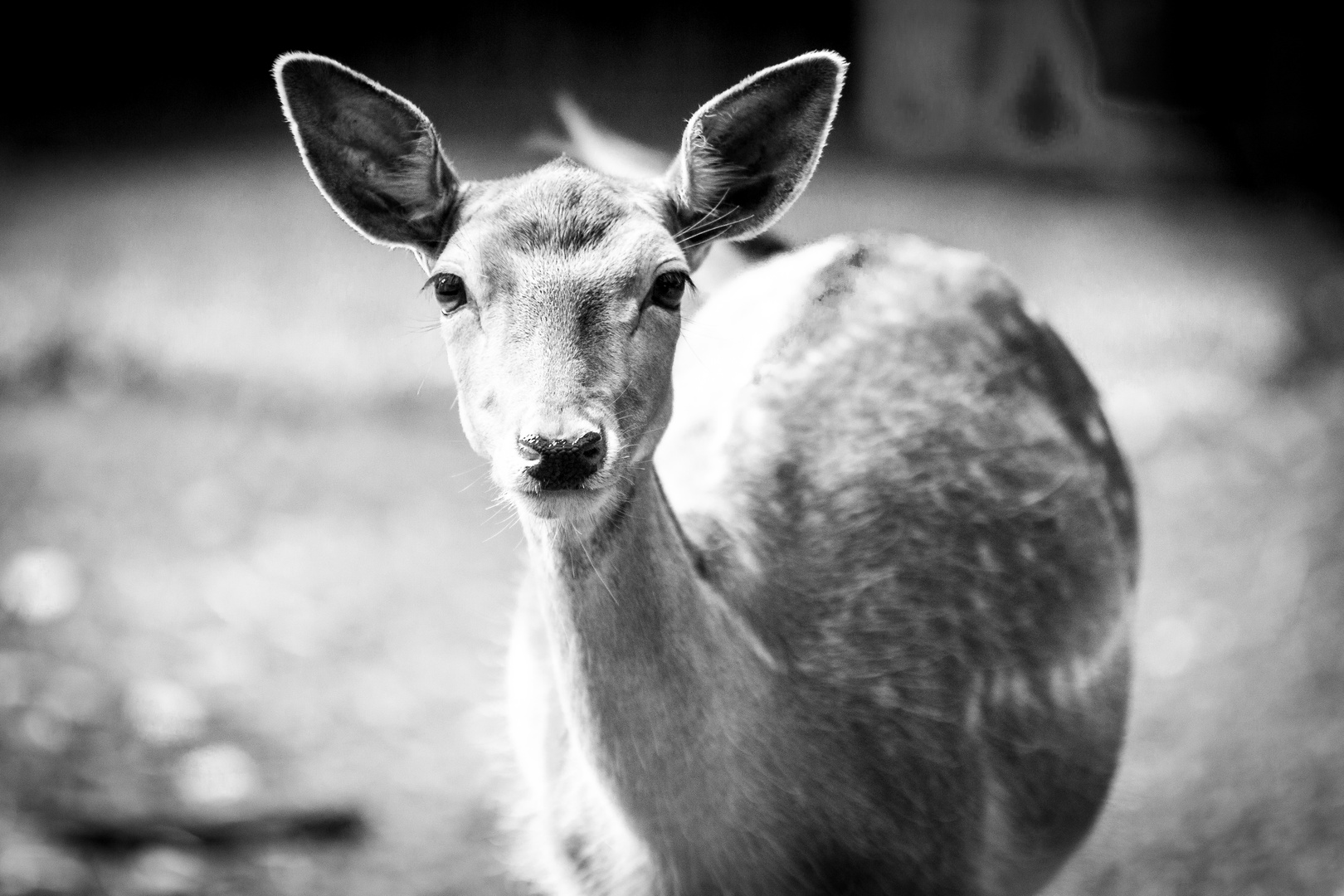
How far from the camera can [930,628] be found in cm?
290

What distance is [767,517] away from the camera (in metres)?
2.88

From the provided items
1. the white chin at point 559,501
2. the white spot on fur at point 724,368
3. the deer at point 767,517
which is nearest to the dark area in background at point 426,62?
the white spot on fur at point 724,368

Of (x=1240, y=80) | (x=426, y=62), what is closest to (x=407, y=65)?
(x=426, y=62)

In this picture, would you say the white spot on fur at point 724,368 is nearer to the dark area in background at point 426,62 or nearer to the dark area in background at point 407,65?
the dark area in background at point 426,62

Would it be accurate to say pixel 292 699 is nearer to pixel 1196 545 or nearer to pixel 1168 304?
pixel 1196 545

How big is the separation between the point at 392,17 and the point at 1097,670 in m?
7.30

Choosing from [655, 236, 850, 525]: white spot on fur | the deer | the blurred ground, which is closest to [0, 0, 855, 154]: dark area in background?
the blurred ground

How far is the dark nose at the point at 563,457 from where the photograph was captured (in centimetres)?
203

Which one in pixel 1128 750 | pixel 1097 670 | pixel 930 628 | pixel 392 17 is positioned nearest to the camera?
pixel 930 628

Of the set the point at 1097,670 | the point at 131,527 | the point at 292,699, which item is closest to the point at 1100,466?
the point at 1097,670

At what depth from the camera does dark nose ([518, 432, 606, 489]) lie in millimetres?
2031

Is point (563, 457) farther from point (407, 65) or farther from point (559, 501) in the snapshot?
point (407, 65)

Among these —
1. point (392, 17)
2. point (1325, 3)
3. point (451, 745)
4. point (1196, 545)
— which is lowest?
point (1196, 545)

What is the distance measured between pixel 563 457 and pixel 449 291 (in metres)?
0.46
